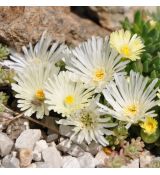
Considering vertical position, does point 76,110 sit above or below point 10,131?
above

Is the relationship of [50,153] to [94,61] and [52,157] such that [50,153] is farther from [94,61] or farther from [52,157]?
[94,61]

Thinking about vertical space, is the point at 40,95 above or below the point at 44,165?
above

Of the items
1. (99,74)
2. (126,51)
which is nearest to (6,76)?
(99,74)

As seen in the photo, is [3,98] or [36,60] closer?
[3,98]
